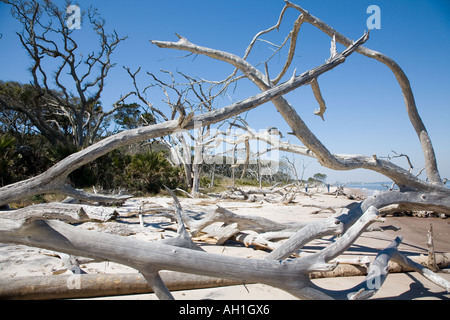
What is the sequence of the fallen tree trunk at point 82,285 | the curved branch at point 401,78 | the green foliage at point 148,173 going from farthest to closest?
1. the green foliage at point 148,173
2. the curved branch at point 401,78
3. the fallen tree trunk at point 82,285

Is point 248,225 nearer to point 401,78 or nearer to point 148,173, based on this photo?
point 401,78

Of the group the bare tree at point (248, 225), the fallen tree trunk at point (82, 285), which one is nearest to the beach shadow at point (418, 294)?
the bare tree at point (248, 225)

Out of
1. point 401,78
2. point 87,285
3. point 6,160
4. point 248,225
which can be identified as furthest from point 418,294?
point 6,160

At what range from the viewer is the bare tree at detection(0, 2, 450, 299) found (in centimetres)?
164

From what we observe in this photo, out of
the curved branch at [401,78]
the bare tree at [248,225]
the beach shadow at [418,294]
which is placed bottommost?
the beach shadow at [418,294]

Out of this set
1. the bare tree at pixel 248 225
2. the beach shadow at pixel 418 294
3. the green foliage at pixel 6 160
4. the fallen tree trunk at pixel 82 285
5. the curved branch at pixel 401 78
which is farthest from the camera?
the green foliage at pixel 6 160

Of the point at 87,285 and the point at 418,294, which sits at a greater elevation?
the point at 87,285

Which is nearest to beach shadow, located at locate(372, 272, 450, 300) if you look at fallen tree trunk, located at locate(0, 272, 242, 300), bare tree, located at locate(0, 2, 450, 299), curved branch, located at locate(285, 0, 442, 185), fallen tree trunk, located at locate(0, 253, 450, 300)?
bare tree, located at locate(0, 2, 450, 299)

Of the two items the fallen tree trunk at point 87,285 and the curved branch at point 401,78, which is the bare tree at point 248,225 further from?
the fallen tree trunk at point 87,285

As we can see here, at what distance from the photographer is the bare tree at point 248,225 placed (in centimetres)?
164

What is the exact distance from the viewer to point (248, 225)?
3.69m

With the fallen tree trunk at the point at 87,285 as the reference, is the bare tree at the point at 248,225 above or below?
above

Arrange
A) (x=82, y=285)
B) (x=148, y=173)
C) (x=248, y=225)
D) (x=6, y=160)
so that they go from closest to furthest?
(x=82, y=285) < (x=248, y=225) < (x=6, y=160) < (x=148, y=173)
